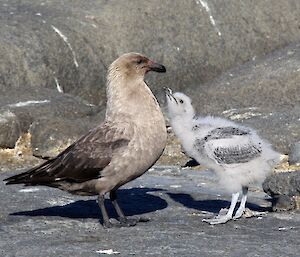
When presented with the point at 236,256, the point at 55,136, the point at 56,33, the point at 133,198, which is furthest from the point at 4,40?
the point at 236,256

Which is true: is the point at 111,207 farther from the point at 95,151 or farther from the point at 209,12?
the point at 209,12

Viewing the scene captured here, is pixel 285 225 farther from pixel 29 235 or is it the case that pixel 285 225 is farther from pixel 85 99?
pixel 85 99

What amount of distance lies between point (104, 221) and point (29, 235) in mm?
784

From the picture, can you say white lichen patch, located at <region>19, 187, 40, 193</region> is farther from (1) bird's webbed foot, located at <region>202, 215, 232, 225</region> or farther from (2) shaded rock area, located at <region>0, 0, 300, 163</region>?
(2) shaded rock area, located at <region>0, 0, 300, 163</region>

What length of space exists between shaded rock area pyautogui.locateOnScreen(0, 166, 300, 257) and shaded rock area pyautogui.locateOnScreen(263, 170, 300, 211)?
17 cm

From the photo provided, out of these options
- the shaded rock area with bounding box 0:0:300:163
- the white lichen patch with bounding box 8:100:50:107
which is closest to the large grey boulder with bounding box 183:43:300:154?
the shaded rock area with bounding box 0:0:300:163

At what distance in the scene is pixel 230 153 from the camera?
9664mm

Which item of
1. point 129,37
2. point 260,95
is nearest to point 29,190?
point 260,95

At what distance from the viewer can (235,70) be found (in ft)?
60.0

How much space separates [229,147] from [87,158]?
55.1 inches

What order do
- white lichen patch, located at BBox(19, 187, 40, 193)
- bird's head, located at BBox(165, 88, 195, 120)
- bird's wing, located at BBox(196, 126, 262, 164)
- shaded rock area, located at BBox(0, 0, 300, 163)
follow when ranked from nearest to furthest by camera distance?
bird's wing, located at BBox(196, 126, 262, 164) < bird's head, located at BBox(165, 88, 195, 120) < white lichen patch, located at BBox(19, 187, 40, 193) < shaded rock area, located at BBox(0, 0, 300, 163)

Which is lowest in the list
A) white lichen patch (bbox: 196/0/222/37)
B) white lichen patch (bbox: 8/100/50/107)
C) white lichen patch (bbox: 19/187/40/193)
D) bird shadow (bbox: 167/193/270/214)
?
bird shadow (bbox: 167/193/270/214)

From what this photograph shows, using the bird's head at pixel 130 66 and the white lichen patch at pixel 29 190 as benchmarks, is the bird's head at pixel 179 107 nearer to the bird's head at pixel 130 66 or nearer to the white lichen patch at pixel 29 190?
the bird's head at pixel 130 66

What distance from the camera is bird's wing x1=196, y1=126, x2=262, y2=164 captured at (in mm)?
9664
